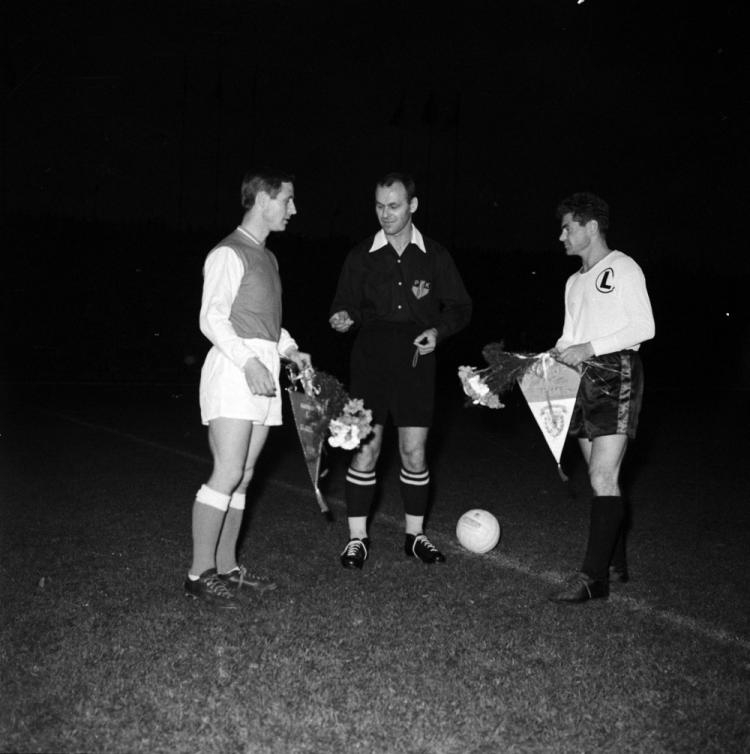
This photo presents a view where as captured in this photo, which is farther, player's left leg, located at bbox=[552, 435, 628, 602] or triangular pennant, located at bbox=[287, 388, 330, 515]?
player's left leg, located at bbox=[552, 435, 628, 602]

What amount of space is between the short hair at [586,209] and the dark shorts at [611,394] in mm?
818

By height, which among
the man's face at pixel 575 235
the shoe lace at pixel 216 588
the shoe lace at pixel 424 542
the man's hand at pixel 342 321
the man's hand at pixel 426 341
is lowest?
the shoe lace at pixel 424 542

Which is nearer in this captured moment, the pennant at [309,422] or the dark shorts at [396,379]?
the pennant at [309,422]

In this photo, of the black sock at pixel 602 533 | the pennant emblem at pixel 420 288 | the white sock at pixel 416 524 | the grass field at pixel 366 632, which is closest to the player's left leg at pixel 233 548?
the grass field at pixel 366 632

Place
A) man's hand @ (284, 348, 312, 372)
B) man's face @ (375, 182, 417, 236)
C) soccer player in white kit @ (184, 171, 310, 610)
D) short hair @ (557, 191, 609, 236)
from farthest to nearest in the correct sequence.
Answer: man's face @ (375, 182, 417, 236) → short hair @ (557, 191, 609, 236) → man's hand @ (284, 348, 312, 372) → soccer player in white kit @ (184, 171, 310, 610)

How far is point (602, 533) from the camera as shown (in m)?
5.34

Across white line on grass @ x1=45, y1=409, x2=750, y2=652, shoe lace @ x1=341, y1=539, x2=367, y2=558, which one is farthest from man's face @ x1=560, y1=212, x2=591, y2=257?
shoe lace @ x1=341, y1=539, x2=367, y2=558

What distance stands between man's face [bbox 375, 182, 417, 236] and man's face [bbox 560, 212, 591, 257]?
1.10 meters

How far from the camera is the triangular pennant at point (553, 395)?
210 inches

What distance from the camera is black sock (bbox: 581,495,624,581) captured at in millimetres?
5320

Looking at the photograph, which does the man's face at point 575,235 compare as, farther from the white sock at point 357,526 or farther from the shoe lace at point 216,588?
the shoe lace at point 216,588

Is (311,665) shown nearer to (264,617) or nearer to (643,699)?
(264,617)

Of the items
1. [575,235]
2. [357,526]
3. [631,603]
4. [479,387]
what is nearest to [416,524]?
[357,526]

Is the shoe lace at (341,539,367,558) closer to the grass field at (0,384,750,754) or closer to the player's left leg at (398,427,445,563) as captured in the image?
the grass field at (0,384,750,754)
